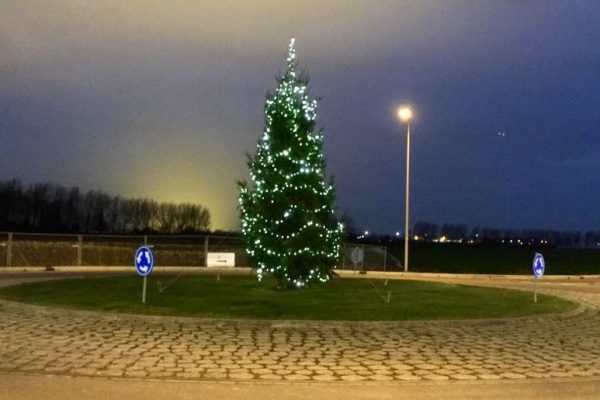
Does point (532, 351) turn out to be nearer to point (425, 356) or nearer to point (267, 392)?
point (425, 356)

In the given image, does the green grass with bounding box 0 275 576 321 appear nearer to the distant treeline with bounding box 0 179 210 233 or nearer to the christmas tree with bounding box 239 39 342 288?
the christmas tree with bounding box 239 39 342 288

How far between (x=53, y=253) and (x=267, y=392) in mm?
36314

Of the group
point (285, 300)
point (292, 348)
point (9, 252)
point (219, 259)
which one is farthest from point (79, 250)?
point (292, 348)

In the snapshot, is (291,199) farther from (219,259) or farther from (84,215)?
(84,215)

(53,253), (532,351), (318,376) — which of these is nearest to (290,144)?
(532,351)

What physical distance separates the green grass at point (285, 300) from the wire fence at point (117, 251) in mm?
13871

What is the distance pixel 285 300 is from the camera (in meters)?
21.6

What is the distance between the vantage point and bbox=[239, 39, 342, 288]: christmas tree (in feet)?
81.9

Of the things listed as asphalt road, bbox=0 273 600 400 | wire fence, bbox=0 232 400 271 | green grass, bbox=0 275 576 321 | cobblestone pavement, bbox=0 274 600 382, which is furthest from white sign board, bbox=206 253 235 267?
asphalt road, bbox=0 273 600 400

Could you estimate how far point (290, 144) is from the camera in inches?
993

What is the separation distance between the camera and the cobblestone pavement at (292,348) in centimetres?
1153

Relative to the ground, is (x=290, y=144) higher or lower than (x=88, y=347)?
higher

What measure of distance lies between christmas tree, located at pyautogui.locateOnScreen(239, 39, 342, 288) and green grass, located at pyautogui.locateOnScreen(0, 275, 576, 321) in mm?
906

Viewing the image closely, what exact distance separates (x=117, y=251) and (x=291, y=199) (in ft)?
78.8
